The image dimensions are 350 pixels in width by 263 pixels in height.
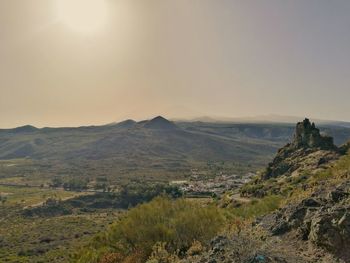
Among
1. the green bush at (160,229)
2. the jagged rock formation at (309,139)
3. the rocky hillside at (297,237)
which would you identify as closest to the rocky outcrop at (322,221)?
the rocky hillside at (297,237)

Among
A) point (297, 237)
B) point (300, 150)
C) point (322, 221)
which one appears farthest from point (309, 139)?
point (322, 221)

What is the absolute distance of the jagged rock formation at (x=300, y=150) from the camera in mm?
86963

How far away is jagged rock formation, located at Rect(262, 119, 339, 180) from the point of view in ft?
285

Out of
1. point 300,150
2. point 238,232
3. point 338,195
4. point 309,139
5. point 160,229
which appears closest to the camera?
point 238,232

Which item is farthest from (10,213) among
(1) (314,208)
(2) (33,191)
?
(1) (314,208)

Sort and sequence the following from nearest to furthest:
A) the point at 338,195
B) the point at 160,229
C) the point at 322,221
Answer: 1. the point at 322,221
2. the point at 338,195
3. the point at 160,229

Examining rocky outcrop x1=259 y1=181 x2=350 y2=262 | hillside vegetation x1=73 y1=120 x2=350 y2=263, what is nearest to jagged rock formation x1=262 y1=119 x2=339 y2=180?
hillside vegetation x1=73 y1=120 x2=350 y2=263

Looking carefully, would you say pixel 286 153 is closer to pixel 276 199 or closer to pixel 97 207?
pixel 276 199

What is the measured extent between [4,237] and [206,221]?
83.5 m

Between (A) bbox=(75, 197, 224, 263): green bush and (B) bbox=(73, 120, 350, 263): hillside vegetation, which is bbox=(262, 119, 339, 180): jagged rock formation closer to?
(B) bbox=(73, 120, 350, 263): hillside vegetation

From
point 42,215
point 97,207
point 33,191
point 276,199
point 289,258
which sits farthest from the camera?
point 33,191

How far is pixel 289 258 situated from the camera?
17.4 meters

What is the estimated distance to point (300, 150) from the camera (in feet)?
305

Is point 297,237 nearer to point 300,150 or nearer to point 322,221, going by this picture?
point 322,221
